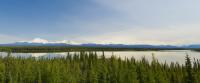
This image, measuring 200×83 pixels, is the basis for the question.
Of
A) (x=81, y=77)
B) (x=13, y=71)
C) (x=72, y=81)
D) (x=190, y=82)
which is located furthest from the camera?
(x=13, y=71)

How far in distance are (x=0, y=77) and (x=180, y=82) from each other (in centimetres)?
6548

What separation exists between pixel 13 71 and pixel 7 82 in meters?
9.98

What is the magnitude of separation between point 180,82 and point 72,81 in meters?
38.6

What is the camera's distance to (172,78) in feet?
315

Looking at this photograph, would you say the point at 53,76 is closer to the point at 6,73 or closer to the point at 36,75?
the point at 36,75

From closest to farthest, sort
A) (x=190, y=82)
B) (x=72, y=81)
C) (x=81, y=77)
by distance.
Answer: (x=190, y=82) < (x=72, y=81) < (x=81, y=77)

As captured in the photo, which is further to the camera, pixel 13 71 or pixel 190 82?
pixel 13 71

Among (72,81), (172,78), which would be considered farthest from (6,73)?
(172,78)

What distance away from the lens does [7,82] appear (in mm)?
88000

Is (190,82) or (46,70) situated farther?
(46,70)

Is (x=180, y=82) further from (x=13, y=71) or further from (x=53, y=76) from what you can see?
(x=13, y=71)

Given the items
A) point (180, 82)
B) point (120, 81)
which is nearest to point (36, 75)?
point (120, 81)

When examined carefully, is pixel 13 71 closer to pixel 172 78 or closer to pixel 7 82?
pixel 7 82

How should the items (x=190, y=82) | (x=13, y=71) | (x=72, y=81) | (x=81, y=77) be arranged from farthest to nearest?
(x=13, y=71) < (x=81, y=77) < (x=72, y=81) < (x=190, y=82)
